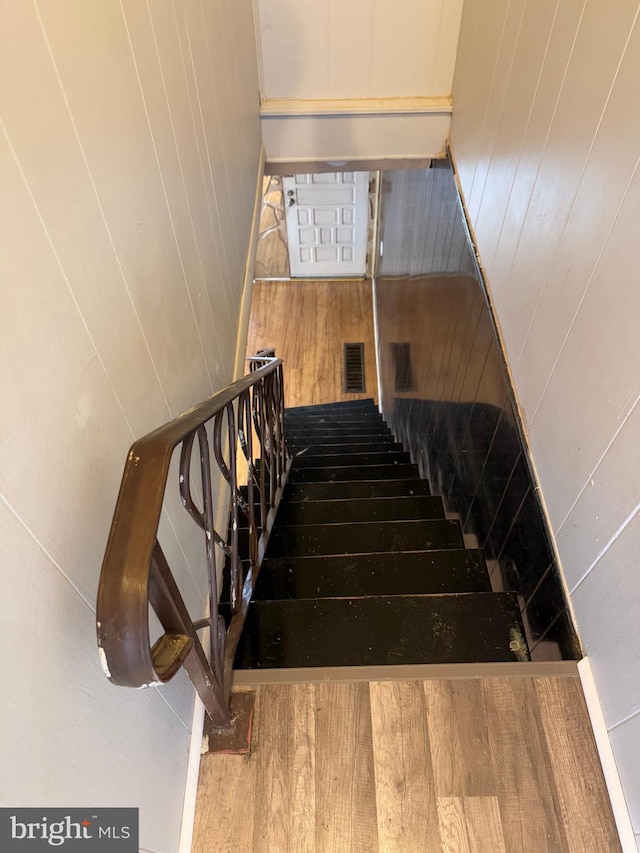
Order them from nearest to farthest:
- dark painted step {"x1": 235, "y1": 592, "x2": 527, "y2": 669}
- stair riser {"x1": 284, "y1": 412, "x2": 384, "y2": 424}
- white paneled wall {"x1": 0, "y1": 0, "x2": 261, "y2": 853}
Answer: white paneled wall {"x1": 0, "y1": 0, "x2": 261, "y2": 853}, dark painted step {"x1": 235, "y1": 592, "x2": 527, "y2": 669}, stair riser {"x1": 284, "y1": 412, "x2": 384, "y2": 424}

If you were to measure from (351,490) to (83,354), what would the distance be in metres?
2.03

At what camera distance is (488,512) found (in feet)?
6.29

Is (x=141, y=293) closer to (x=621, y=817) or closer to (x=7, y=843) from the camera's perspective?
(x=7, y=843)

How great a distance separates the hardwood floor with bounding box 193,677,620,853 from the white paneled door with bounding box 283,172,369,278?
5.13m

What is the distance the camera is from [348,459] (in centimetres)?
343

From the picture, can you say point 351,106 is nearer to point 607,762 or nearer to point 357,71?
point 357,71

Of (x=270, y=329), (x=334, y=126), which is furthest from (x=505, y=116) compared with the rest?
(x=270, y=329)

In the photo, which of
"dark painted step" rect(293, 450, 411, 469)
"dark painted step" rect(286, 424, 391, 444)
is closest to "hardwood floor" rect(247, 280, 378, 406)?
"dark painted step" rect(286, 424, 391, 444)

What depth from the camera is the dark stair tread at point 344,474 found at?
Answer: 116 inches

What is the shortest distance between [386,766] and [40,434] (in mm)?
1044

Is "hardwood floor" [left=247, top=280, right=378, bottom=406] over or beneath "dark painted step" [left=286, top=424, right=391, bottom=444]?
over

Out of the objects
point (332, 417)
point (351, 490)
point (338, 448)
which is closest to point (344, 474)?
point (351, 490)

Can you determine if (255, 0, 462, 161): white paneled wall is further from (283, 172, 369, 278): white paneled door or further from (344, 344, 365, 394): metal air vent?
(344, 344, 365, 394): metal air vent

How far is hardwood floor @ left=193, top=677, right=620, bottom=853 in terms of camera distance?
109 cm
